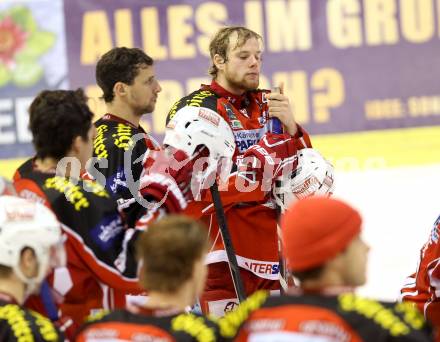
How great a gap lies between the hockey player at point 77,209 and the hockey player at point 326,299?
0.69 meters

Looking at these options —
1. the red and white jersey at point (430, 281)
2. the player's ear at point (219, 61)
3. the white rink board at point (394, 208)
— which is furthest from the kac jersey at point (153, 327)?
the white rink board at point (394, 208)

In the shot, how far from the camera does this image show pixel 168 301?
8.10 ft

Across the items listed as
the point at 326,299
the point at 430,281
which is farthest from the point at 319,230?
the point at 430,281

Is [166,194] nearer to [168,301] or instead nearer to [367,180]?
[168,301]

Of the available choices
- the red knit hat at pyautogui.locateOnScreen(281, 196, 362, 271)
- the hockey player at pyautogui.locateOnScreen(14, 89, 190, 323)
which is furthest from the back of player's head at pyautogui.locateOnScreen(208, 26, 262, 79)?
the red knit hat at pyautogui.locateOnScreen(281, 196, 362, 271)

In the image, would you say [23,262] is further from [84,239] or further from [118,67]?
[118,67]

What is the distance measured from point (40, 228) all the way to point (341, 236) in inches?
32.3

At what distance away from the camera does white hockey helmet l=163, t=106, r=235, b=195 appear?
4.11m

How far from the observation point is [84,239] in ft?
9.86

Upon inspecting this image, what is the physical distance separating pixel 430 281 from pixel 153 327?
55.8 inches

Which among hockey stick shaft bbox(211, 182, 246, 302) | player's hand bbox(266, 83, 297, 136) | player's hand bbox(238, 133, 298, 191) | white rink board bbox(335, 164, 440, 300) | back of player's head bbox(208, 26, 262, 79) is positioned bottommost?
white rink board bbox(335, 164, 440, 300)

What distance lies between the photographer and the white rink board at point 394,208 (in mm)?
7094

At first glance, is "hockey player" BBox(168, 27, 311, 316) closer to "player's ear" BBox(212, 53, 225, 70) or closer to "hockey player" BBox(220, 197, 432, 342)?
"player's ear" BBox(212, 53, 225, 70)

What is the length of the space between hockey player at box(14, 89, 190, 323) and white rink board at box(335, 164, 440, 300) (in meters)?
3.84
